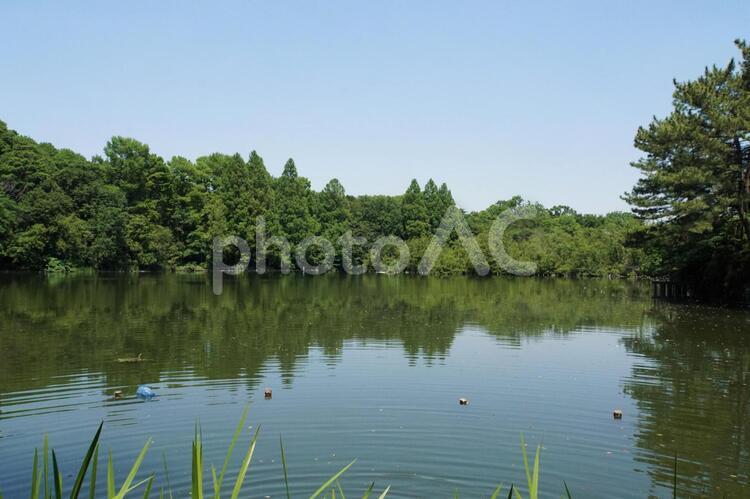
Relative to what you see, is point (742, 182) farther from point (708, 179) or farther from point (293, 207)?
point (293, 207)

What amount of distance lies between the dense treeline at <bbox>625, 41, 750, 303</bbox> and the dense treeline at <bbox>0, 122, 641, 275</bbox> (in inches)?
1300

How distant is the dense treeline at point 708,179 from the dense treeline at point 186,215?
33.0m

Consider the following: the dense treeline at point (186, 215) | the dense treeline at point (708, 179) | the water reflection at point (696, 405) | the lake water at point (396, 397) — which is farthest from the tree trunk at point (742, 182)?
the dense treeline at point (186, 215)

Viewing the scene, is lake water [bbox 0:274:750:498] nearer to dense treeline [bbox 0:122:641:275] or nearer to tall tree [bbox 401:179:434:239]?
dense treeline [bbox 0:122:641:275]

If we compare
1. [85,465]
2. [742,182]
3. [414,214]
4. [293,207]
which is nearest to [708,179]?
[742,182]

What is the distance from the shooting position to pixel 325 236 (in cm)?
8375

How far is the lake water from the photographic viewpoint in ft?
26.8

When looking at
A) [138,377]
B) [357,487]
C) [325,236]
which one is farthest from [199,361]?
[325,236]

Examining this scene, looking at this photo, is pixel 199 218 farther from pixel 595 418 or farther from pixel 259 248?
pixel 595 418

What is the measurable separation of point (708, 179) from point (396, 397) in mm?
24613

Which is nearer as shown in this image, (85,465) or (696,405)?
(85,465)

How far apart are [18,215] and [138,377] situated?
163 ft

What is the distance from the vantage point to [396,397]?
12047 millimetres

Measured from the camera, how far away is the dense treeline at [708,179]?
30406 mm
